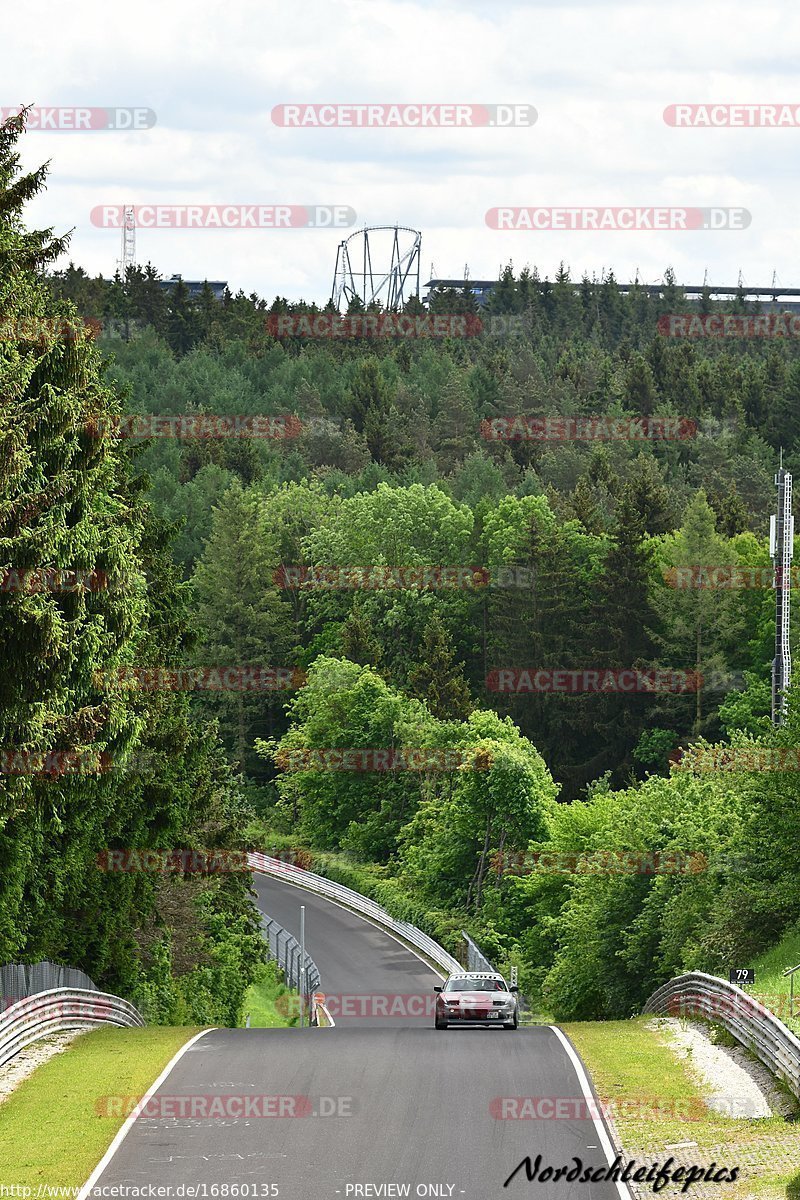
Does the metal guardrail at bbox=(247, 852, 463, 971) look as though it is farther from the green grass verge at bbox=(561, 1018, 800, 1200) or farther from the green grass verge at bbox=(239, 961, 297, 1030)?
the green grass verge at bbox=(561, 1018, 800, 1200)

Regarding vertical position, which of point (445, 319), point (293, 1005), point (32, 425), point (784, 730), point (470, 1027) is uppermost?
point (445, 319)

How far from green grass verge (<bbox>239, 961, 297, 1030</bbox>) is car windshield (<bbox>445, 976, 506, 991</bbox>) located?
66.8 ft

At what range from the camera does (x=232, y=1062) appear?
23703 millimetres

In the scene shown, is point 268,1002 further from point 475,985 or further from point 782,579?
point 475,985

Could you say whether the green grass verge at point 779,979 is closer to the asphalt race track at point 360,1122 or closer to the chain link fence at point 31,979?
the asphalt race track at point 360,1122

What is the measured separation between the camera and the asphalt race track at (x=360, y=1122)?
16781 millimetres

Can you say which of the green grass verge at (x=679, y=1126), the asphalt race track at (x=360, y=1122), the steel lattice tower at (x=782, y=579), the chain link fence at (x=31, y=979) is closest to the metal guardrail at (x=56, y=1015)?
the chain link fence at (x=31, y=979)

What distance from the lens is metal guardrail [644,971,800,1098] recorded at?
2106 cm

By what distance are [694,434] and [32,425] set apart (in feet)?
395

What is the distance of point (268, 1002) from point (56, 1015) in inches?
1214

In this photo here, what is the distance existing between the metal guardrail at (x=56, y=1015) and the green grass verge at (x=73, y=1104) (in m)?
0.55

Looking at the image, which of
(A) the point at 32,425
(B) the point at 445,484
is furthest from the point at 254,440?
(A) the point at 32,425

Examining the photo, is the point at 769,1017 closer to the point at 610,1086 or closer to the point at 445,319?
the point at 610,1086

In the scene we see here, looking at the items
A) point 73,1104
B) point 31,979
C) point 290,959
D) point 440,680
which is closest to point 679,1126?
point 73,1104
